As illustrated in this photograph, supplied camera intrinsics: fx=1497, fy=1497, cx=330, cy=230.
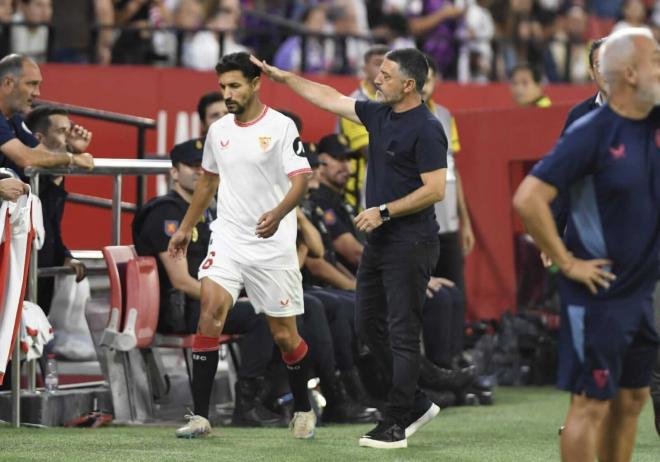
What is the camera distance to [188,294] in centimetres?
866

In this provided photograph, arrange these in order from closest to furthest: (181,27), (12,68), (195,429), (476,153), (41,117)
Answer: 1. (195,429)
2. (12,68)
3. (41,117)
4. (476,153)
5. (181,27)

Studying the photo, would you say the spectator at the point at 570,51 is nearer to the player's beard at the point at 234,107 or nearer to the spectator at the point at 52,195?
the spectator at the point at 52,195

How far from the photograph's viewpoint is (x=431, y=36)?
16.1 m

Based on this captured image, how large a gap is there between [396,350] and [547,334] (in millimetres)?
4467

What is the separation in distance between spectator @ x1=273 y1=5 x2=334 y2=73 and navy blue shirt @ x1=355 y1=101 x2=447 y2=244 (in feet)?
21.7

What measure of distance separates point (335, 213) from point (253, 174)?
2320 millimetres

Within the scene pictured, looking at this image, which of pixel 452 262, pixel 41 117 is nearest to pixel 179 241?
pixel 41 117

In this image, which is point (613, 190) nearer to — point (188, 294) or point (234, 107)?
point (234, 107)

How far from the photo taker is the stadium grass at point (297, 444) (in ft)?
22.7

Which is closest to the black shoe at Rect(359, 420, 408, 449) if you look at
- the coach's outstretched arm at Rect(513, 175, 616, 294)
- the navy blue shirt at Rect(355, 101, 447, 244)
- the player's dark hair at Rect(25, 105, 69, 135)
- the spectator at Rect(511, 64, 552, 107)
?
the navy blue shirt at Rect(355, 101, 447, 244)

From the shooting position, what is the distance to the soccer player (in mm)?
7664

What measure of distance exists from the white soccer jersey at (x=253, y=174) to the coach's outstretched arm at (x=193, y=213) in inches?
3.8

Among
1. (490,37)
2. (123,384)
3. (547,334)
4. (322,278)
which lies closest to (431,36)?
(490,37)

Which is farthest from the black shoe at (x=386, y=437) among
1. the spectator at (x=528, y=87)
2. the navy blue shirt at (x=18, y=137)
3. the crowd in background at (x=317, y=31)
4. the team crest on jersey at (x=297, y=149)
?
the spectator at (x=528, y=87)
